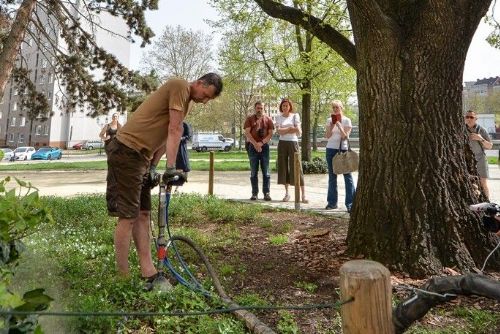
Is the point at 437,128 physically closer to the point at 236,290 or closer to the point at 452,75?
the point at 452,75

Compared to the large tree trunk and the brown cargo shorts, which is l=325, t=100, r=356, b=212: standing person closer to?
the large tree trunk

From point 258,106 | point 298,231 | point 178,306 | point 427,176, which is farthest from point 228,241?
point 258,106

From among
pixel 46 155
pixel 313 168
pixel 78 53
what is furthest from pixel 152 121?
pixel 46 155

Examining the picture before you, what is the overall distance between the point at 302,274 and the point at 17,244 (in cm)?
267

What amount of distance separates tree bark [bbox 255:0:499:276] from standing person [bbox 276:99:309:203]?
4072 mm

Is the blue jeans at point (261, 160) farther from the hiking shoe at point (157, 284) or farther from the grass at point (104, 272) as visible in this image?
the hiking shoe at point (157, 284)

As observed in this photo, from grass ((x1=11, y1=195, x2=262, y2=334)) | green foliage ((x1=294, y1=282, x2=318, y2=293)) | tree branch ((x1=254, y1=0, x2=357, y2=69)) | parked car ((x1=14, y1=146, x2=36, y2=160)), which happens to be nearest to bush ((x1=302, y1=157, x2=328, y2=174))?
grass ((x1=11, y1=195, x2=262, y2=334))

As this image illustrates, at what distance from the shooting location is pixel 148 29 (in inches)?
539

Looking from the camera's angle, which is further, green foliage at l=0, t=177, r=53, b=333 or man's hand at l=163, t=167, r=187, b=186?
man's hand at l=163, t=167, r=187, b=186

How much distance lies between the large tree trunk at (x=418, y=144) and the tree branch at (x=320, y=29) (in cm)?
75

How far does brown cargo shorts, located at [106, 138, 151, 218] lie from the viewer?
3.34 m

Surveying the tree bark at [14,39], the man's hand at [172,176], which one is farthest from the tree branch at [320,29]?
the tree bark at [14,39]

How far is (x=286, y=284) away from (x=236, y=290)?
44cm

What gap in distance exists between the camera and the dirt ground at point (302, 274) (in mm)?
2980
